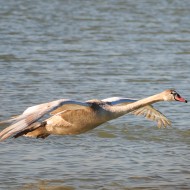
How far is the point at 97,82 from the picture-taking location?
17.1m

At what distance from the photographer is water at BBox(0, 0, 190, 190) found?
11.0m

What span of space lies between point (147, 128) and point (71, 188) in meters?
3.52

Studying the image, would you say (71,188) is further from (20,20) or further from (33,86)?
(20,20)

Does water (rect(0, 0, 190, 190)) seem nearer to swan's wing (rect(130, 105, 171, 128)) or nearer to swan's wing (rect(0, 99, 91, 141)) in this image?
swan's wing (rect(130, 105, 171, 128))

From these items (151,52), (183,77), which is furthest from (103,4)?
(183,77)

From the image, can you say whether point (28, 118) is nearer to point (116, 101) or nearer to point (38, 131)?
point (38, 131)

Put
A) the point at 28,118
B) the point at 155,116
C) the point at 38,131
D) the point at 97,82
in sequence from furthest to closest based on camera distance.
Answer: the point at 97,82 → the point at 155,116 → the point at 38,131 → the point at 28,118

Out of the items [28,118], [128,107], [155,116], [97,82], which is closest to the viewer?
[28,118]

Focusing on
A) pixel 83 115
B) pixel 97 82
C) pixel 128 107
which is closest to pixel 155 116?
pixel 128 107

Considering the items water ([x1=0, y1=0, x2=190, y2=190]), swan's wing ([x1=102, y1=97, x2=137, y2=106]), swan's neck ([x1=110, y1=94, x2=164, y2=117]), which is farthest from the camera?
swan's wing ([x1=102, y1=97, x2=137, y2=106])

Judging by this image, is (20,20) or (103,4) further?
(103,4)

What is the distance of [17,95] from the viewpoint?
15750 mm

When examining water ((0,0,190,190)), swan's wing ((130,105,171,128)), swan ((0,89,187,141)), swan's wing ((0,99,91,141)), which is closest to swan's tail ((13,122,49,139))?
swan ((0,89,187,141))

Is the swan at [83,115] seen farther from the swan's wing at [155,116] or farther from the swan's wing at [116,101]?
the swan's wing at [155,116]
